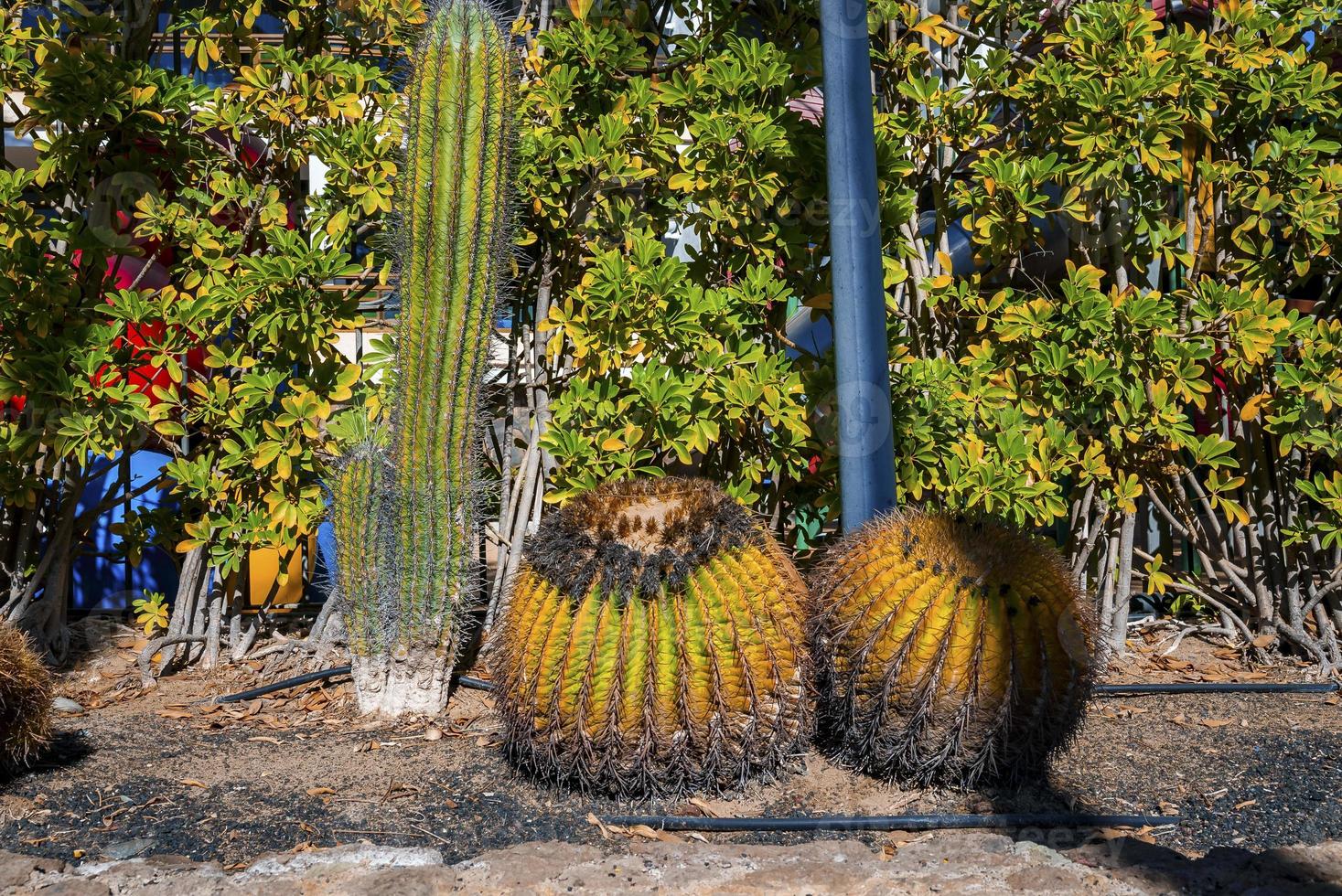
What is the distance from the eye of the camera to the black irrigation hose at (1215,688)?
382cm

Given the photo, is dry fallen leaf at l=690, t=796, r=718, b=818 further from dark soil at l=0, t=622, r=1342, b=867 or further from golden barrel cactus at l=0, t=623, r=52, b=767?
golden barrel cactus at l=0, t=623, r=52, b=767

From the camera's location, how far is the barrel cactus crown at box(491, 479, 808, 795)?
111 inches

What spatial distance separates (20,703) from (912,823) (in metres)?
2.32

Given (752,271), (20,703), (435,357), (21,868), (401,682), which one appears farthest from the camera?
(752,271)

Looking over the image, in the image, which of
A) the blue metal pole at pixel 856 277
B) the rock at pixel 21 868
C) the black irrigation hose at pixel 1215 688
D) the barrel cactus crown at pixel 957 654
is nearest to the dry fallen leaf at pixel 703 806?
the barrel cactus crown at pixel 957 654

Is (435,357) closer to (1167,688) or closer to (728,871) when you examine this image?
(728,871)

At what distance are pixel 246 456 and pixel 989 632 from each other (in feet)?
8.18

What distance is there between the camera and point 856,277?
341 cm

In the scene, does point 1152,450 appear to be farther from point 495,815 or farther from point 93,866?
point 93,866

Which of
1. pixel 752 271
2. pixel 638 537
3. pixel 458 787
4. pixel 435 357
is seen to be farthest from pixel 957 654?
pixel 435 357

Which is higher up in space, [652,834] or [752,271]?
[752,271]

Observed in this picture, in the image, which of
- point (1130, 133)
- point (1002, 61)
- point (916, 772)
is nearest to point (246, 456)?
point (916, 772)

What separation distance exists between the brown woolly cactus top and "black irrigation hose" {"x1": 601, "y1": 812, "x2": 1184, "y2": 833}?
571 mm

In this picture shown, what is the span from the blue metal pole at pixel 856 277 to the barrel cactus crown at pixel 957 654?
14.8 inches
